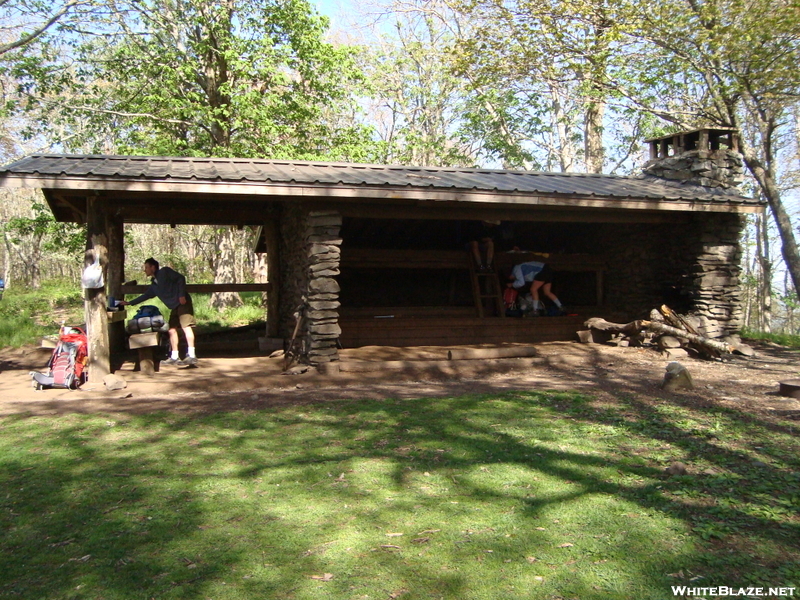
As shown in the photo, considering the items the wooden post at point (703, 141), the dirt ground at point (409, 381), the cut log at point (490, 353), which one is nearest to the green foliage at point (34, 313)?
the dirt ground at point (409, 381)

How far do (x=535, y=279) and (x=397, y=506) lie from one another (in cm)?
894

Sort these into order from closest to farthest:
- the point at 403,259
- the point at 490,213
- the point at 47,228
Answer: the point at 490,213 < the point at 403,259 < the point at 47,228

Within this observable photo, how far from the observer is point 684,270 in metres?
11.5

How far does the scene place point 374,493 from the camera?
4.66m

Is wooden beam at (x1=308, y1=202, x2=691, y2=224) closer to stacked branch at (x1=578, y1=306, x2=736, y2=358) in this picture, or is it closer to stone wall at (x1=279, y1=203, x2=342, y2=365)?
stone wall at (x1=279, y1=203, x2=342, y2=365)

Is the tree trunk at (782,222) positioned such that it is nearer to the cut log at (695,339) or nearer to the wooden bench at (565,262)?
the wooden bench at (565,262)

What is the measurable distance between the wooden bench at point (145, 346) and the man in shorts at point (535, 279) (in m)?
6.94

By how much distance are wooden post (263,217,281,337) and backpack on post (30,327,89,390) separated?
386 centimetres

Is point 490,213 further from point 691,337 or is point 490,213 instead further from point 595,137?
point 595,137

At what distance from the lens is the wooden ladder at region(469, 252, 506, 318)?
12.6 metres

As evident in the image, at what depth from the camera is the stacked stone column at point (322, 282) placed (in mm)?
9000

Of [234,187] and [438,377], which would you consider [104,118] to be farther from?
[438,377]

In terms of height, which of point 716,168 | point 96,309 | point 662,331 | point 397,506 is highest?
point 716,168

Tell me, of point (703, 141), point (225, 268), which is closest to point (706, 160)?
point (703, 141)
